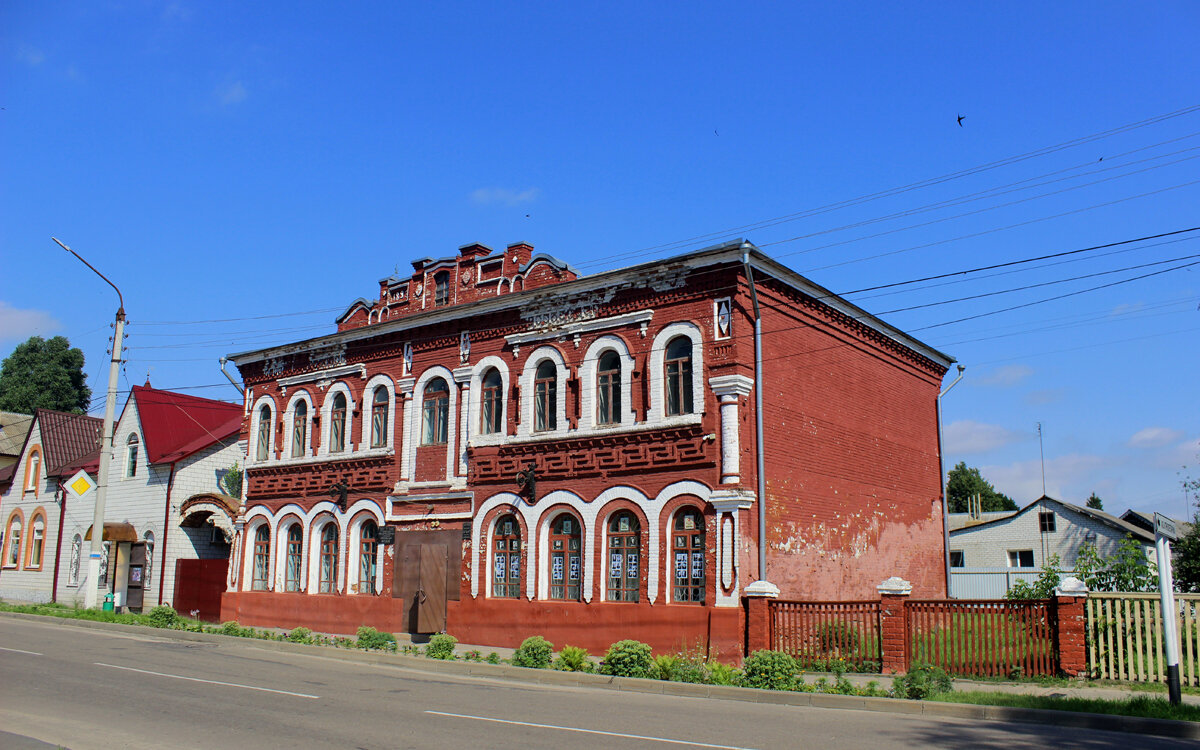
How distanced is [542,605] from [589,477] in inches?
117

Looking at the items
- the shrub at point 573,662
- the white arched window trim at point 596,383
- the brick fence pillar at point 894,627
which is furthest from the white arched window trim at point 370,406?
the brick fence pillar at point 894,627

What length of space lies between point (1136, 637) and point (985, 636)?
2065mm

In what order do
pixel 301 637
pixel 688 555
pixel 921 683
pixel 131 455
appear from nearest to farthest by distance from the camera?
pixel 921 683, pixel 688 555, pixel 301 637, pixel 131 455

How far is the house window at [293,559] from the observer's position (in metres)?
26.5

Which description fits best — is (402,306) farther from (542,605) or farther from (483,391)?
(542,605)

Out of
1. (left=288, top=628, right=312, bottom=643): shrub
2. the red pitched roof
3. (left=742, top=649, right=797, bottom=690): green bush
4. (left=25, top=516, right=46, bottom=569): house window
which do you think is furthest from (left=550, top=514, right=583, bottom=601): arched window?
(left=25, top=516, right=46, bottom=569): house window

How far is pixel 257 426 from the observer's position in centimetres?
2848

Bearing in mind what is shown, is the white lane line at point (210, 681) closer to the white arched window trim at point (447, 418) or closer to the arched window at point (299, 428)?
the white arched window trim at point (447, 418)

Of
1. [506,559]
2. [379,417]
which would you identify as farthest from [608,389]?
[379,417]

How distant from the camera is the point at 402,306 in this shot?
25.4 metres

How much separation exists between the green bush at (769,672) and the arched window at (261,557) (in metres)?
17.4

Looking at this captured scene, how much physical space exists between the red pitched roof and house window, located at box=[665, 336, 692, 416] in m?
19.2

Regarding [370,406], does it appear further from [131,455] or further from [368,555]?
[131,455]

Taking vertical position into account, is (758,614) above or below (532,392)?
below
